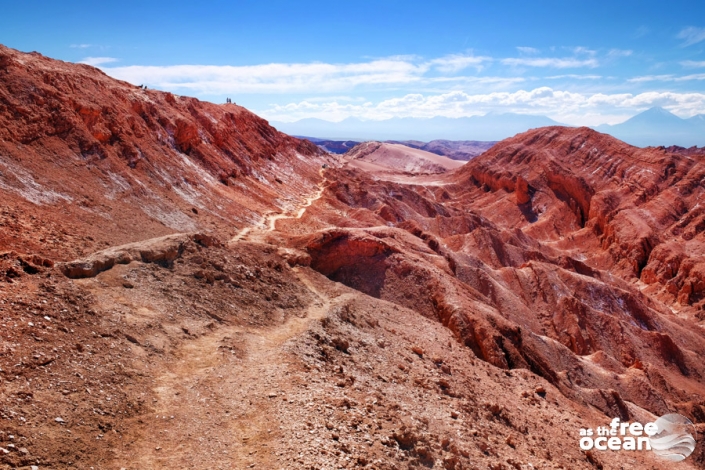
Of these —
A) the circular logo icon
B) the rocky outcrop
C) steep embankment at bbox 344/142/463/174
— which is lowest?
the circular logo icon

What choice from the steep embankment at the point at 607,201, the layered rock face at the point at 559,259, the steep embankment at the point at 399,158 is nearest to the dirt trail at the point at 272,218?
the layered rock face at the point at 559,259

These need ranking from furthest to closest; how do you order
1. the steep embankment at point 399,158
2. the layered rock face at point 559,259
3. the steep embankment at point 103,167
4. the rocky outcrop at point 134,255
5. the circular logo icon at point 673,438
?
the steep embankment at point 399,158, the layered rock face at point 559,259, the steep embankment at point 103,167, the circular logo icon at point 673,438, the rocky outcrop at point 134,255

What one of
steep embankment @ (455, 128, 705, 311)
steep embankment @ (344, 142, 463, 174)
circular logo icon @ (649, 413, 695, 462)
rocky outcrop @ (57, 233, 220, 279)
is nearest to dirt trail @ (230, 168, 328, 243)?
rocky outcrop @ (57, 233, 220, 279)

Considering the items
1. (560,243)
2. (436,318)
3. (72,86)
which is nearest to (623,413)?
(436,318)

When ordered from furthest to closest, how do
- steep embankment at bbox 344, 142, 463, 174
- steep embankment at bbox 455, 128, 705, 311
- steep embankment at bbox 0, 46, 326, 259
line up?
steep embankment at bbox 344, 142, 463, 174, steep embankment at bbox 455, 128, 705, 311, steep embankment at bbox 0, 46, 326, 259

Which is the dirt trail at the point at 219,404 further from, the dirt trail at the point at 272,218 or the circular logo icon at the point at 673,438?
the dirt trail at the point at 272,218

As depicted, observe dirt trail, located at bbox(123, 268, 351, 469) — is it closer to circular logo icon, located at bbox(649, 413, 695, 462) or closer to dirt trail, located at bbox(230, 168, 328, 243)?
circular logo icon, located at bbox(649, 413, 695, 462)
